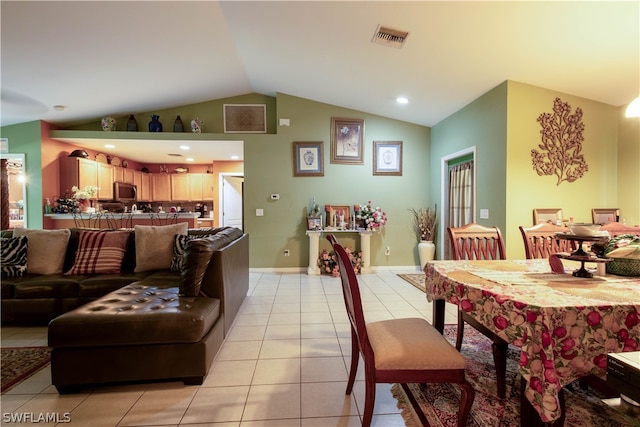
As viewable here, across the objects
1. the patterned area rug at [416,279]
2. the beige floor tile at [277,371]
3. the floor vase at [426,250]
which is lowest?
the patterned area rug at [416,279]

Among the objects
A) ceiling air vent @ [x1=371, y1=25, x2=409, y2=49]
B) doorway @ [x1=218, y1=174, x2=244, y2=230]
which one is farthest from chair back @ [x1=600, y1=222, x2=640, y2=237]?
doorway @ [x1=218, y1=174, x2=244, y2=230]

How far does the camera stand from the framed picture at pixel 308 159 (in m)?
4.93

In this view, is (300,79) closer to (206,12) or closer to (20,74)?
(206,12)

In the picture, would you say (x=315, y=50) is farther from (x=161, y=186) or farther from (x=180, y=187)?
(x=161, y=186)

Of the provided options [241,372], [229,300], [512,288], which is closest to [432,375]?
[512,288]

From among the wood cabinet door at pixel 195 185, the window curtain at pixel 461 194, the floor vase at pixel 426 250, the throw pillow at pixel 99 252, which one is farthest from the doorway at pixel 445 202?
the wood cabinet door at pixel 195 185

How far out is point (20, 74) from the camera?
10.7ft

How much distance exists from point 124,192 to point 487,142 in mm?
7007

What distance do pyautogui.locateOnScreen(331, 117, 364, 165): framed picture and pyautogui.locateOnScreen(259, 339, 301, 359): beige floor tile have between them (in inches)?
134

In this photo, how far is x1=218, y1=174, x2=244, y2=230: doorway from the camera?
6402 millimetres

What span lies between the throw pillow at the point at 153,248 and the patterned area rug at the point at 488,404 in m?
2.56

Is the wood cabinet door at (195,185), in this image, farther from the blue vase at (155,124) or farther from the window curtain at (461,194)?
the window curtain at (461,194)

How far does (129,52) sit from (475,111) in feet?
14.6

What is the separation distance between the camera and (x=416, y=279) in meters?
4.38
